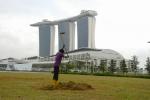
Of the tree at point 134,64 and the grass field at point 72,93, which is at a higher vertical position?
the tree at point 134,64

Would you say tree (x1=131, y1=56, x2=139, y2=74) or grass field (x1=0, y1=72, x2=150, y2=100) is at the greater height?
tree (x1=131, y1=56, x2=139, y2=74)

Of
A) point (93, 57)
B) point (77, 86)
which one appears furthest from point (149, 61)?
point (77, 86)

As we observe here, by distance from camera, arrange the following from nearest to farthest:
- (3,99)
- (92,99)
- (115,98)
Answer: (3,99), (92,99), (115,98)

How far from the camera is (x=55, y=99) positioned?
10609 millimetres

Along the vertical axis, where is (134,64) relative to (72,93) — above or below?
above

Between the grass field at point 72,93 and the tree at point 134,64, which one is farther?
the tree at point 134,64

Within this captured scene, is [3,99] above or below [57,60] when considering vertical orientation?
below

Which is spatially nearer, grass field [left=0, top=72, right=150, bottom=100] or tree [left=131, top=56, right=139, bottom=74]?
grass field [left=0, top=72, right=150, bottom=100]

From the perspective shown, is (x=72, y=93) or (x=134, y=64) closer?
(x=72, y=93)

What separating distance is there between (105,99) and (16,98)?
2896 mm

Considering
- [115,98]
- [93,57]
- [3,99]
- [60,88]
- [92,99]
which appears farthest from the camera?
[93,57]

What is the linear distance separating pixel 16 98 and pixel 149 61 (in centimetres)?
10112

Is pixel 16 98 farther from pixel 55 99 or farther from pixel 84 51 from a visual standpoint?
pixel 84 51

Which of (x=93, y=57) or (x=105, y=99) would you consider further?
(x=93, y=57)
